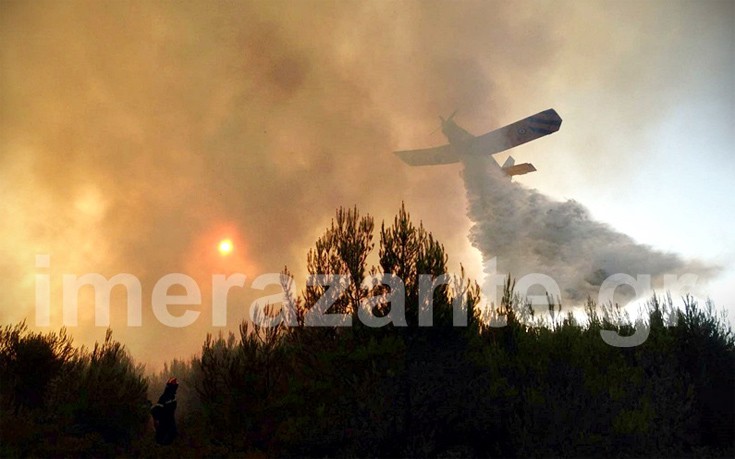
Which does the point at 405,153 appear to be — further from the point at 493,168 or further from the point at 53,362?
the point at 53,362

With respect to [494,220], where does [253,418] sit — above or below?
below

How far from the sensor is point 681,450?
13859 mm

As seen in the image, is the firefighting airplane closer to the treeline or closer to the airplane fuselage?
the airplane fuselage

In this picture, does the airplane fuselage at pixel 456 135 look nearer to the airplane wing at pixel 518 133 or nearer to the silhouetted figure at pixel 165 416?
the airplane wing at pixel 518 133

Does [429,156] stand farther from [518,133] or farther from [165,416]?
[165,416]

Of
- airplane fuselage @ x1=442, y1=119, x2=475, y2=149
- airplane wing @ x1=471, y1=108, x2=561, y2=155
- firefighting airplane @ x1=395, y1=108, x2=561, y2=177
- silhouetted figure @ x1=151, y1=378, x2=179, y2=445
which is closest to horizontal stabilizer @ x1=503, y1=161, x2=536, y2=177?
firefighting airplane @ x1=395, y1=108, x2=561, y2=177

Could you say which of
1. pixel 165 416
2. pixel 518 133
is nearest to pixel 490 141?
pixel 518 133

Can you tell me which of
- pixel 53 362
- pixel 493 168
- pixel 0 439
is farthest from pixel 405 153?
pixel 0 439

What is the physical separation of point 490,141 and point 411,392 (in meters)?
32.4

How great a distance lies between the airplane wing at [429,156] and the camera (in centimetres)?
4406

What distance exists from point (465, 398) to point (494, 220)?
97.8ft

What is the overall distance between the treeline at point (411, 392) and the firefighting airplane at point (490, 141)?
2072cm

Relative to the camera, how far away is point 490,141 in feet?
136

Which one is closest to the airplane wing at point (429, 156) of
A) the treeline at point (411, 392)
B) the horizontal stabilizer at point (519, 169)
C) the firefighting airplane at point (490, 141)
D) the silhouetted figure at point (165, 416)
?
the firefighting airplane at point (490, 141)
